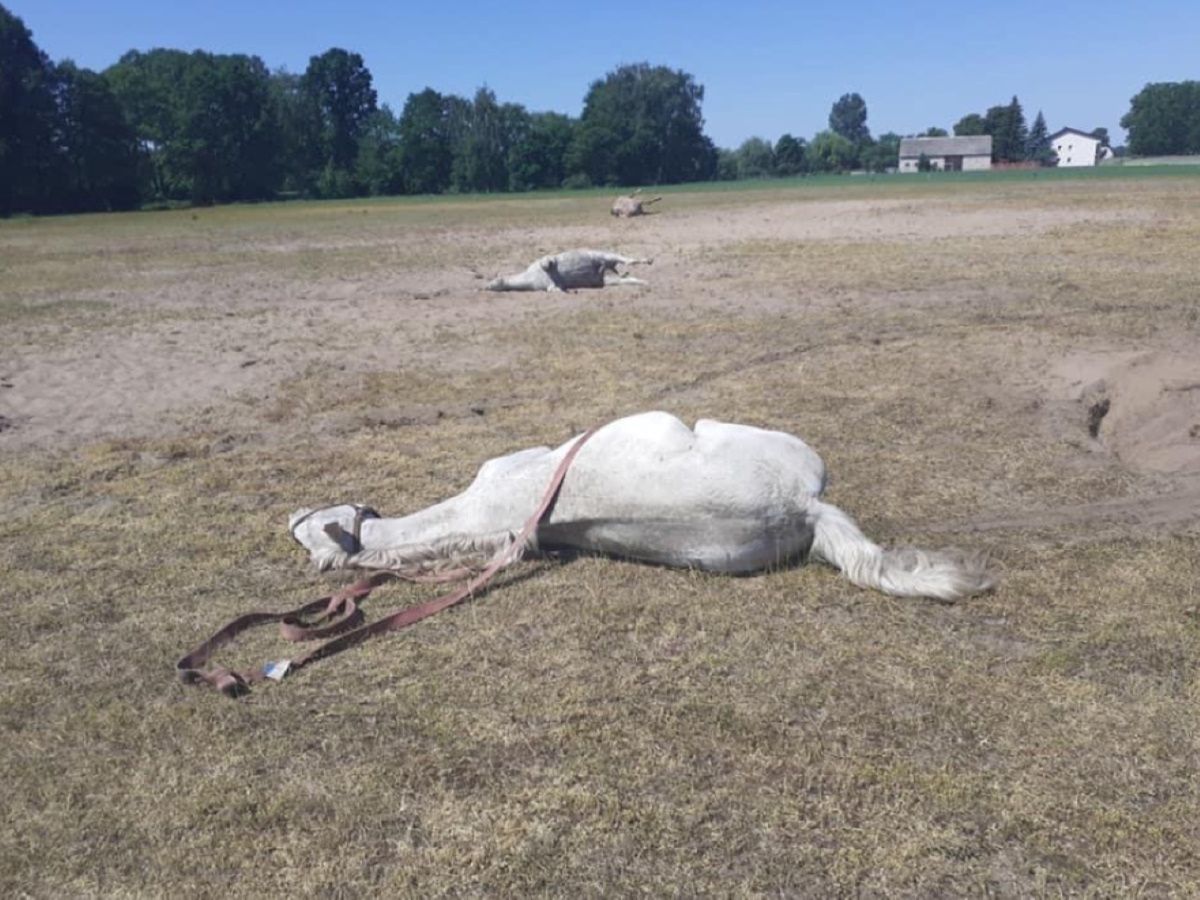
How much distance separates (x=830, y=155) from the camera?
107 metres

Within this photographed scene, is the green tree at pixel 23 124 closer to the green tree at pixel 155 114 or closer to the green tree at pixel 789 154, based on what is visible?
the green tree at pixel 155 114

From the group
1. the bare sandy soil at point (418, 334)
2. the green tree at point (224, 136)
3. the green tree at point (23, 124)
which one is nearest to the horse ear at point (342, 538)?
the bare sandy soil at point (418, 334)

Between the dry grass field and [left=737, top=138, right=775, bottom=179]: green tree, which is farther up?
[left=737, top=138, right=775, bottom=179]: green tree

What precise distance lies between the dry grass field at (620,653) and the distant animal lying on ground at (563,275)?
4769mm

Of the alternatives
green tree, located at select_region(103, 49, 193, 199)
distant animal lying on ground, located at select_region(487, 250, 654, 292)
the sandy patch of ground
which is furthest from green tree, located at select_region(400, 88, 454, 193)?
distant animal lying on ground, located at select_region(487, 250, 654, 292)

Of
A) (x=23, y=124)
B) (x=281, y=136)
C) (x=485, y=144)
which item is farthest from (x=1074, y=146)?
(x=23, y=124)

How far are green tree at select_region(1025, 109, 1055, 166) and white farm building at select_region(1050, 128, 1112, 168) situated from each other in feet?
5.29

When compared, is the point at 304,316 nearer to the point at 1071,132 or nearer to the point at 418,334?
the point at 418,334

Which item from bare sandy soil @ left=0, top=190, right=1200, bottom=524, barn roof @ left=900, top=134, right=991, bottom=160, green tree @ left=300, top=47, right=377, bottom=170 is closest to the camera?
bare sandy soil @ left=0, top=190, right=1200, bottom=524

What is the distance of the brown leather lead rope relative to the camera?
4035 mm

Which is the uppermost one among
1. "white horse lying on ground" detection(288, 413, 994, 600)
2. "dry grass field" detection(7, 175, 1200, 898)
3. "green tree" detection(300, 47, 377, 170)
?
"green tree" detection(300, 47, 377, 170)

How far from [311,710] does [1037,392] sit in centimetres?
633

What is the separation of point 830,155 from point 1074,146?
37.3m

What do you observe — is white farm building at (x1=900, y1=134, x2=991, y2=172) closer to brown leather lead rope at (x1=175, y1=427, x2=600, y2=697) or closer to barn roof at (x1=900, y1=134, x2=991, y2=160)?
barn roof at (x1=900, y1=134, x2=991, y2=160)
